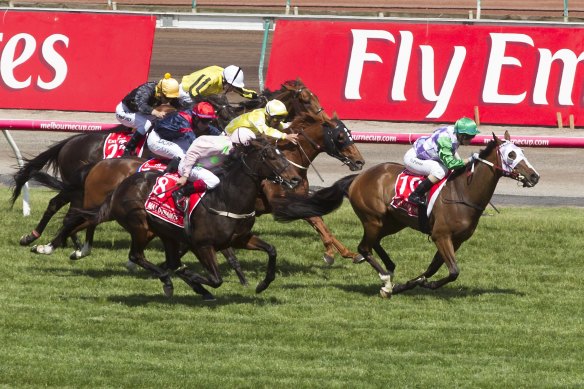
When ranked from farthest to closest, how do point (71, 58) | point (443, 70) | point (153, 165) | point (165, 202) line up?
point (71, 58)
point (443, 70)
point (153, 165)
point (165, 202)

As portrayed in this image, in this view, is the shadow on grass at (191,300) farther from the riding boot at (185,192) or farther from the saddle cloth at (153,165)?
the saddle cloth at (153,165)

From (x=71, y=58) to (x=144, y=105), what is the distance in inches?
328

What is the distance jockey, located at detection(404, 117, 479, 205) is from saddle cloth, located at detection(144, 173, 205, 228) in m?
2.44

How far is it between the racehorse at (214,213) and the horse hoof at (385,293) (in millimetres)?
1346

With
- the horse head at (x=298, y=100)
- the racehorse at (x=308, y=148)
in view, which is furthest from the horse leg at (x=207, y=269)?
the horse head at (x=298, y=100)

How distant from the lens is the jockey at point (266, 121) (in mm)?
13570

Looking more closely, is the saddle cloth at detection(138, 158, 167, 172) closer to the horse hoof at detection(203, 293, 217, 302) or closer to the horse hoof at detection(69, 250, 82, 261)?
the horse hoof at detection(69, 250, 82, 261)

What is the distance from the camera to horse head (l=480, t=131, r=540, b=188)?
42.2 ft

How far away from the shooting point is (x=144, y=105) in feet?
50.2

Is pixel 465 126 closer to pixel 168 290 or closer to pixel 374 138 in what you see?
pixel 168 290

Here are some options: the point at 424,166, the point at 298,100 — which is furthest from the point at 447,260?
the point at 298,100

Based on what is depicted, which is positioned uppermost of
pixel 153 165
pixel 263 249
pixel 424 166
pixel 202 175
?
pixel 424 166

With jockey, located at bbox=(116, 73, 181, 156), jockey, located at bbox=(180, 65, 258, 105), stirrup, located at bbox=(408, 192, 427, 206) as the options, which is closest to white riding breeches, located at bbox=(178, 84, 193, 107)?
jockey, located at bbox=(180, 65, 258, 105)

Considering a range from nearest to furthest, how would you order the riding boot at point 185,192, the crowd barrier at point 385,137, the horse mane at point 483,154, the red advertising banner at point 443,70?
the riding boot at point 185,192, the horse mane at point 483,154, the crowd barrier at point 385,137, the red advertising banner at point 443,70
